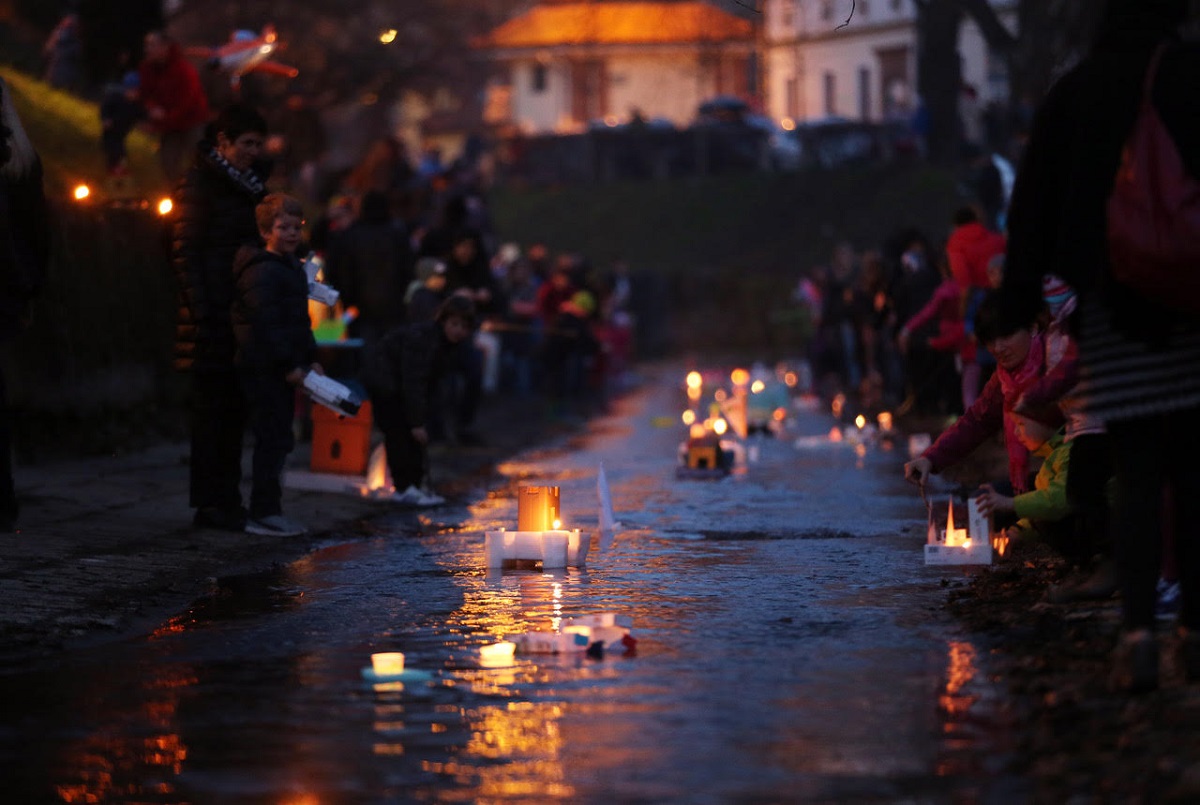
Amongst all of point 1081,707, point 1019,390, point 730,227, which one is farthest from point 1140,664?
point 730,227

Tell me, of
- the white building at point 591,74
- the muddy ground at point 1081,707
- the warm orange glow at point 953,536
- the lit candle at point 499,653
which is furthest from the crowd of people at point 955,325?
the white building at point 591,74

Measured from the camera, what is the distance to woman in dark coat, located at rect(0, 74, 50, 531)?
11.5 m

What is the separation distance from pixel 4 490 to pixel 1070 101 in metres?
6.55

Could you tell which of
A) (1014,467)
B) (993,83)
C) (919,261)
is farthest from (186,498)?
(993,83)

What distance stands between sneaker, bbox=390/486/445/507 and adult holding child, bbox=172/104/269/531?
2.39m

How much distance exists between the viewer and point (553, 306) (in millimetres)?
30703

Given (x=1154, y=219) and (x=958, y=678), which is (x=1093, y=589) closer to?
(x=958, y=678)

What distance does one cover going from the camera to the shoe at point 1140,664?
6734mm

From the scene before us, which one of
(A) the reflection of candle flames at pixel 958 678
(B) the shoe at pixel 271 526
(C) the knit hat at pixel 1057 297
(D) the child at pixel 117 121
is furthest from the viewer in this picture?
(D) the child at pixel 117 121

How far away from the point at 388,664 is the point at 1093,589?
267cm

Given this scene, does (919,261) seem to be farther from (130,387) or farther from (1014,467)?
(1014,467)

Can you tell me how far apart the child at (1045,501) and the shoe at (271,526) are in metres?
4.30

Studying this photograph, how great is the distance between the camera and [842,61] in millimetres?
87500

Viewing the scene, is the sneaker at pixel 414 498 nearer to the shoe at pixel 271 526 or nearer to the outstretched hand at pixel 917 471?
the shoe at pixel 271 526
